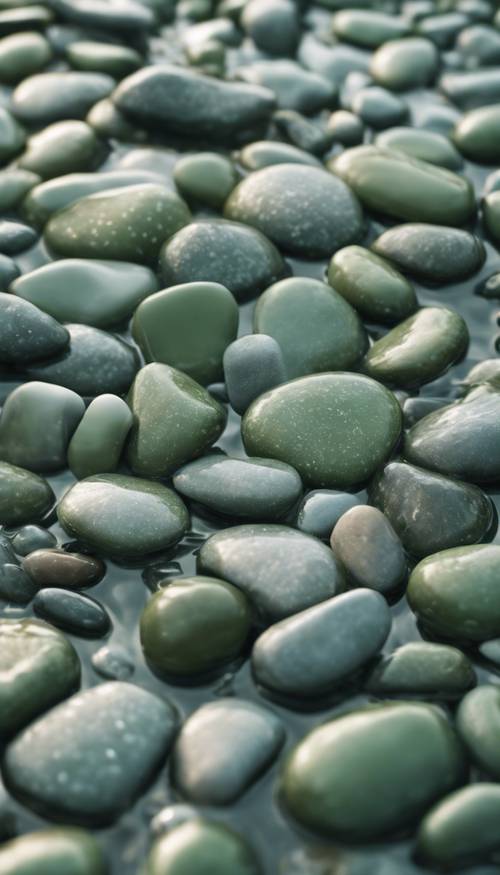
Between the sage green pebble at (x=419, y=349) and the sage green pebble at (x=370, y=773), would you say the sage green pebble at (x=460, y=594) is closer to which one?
the sage green pebble at (x=370, y=773)

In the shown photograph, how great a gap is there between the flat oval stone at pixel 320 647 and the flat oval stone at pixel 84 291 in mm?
635

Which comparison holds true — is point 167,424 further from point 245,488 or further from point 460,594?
point 460,594

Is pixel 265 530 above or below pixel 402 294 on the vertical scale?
below

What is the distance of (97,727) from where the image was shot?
0.98m

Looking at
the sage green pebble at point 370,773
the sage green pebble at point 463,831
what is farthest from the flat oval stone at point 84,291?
the sage green pebble at point 463,831

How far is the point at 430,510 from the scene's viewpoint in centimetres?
121

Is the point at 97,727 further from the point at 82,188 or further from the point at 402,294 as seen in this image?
the point at 82,188

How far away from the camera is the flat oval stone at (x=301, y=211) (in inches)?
62.6

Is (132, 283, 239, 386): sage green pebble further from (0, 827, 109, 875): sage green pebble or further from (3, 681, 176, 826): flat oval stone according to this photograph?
(0, 827, 109, 875): sage green pebble

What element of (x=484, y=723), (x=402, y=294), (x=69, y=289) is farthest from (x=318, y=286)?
(x=484, y=723)

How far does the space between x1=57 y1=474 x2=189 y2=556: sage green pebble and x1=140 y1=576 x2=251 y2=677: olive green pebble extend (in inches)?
4.3

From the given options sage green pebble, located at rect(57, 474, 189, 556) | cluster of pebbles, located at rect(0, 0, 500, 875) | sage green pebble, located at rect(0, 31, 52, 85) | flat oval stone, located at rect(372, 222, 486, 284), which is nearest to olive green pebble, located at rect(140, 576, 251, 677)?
cluster of pebbles, located at rect(0, 0, 500, 875)

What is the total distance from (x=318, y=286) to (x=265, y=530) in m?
0.46

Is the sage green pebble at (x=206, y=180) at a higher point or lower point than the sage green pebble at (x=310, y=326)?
higher
